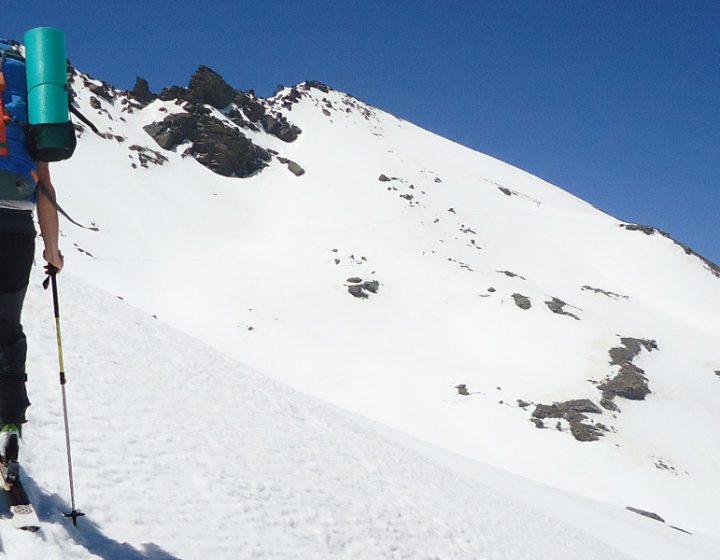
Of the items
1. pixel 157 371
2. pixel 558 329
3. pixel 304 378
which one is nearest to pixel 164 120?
pixel 304 378

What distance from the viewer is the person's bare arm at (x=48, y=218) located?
3139mm

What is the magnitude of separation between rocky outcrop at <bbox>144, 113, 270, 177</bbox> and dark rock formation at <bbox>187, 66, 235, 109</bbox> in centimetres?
948

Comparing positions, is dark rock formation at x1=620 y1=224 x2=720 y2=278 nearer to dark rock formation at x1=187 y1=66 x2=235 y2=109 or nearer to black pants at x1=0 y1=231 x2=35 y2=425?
dark rock formation at x1=187 y1=66 x2=235 y2=109

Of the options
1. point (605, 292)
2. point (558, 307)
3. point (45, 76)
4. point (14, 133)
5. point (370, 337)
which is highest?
point (605, 292)

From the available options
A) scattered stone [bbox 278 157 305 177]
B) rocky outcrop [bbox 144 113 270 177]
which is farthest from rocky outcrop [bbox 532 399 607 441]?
rocky outcrop [bbox 144 113 270 177]

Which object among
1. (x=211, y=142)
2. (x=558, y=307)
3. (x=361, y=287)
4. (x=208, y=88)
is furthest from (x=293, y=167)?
(x=558, y=307)

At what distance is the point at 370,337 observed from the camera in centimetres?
4016

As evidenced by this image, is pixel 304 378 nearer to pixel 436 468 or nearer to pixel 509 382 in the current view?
pixel 509 382

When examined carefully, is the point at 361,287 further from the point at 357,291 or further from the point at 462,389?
the point at 462,389

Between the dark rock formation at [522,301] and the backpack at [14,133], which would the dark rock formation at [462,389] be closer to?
the dark rock formation at [522,301]

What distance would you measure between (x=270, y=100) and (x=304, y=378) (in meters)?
81.4

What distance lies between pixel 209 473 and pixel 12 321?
102 inches

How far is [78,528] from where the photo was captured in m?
3.40

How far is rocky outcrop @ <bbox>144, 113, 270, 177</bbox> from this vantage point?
69.4 metres
